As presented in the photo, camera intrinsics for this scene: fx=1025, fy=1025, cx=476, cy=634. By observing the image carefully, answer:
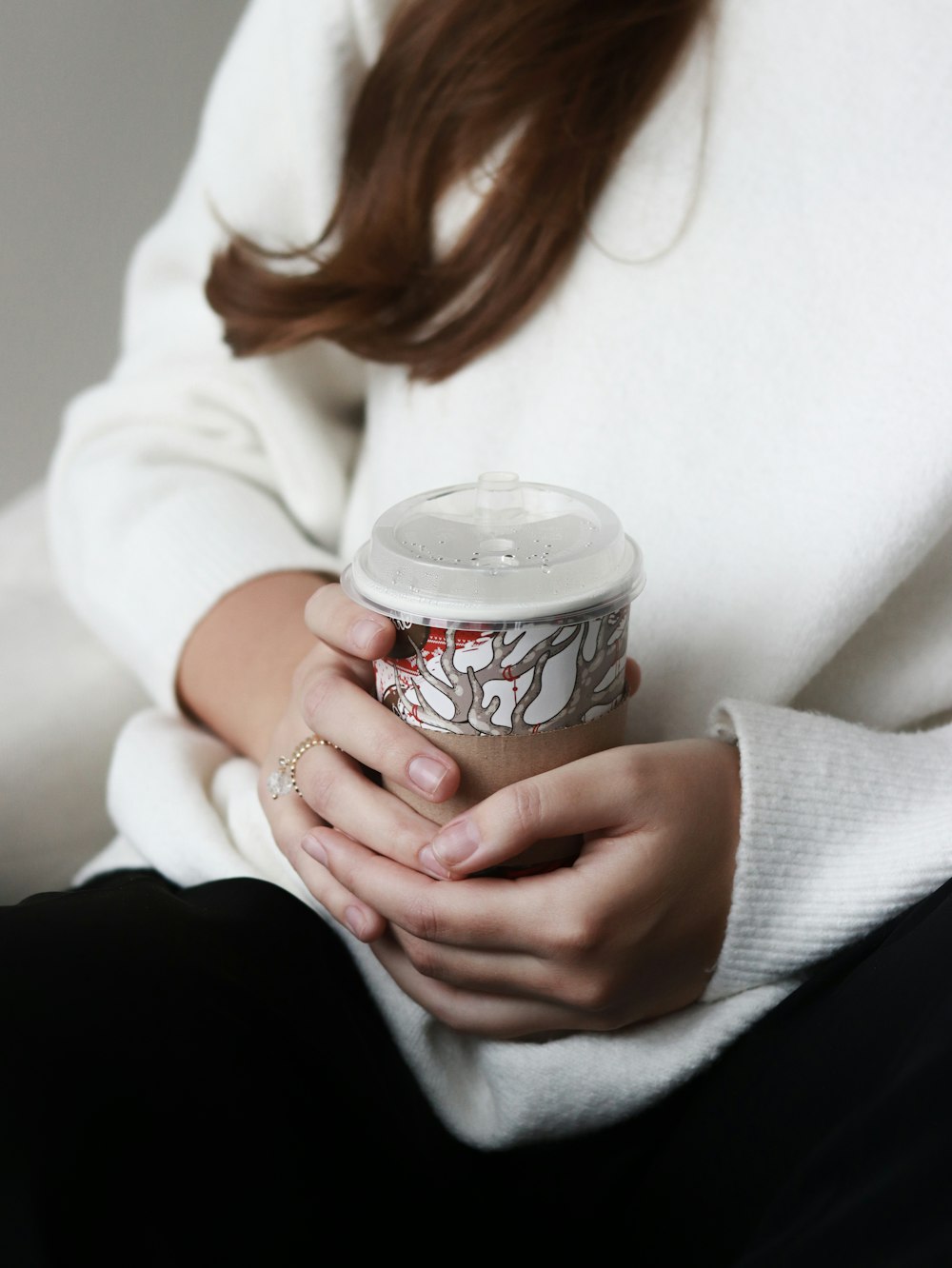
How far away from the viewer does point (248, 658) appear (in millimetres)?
808

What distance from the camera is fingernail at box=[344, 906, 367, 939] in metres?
0.58

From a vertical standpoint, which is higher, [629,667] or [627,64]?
[627,64]

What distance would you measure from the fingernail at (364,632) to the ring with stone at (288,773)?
0.46 ft

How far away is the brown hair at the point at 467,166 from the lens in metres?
0.74

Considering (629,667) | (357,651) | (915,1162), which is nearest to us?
(915,1162)

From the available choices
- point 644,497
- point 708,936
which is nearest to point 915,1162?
point 708,936

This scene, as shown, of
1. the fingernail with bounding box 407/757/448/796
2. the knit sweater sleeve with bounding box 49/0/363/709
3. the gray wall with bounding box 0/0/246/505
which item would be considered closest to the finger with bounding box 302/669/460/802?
the fingernail with bounding box 407/757/448/796

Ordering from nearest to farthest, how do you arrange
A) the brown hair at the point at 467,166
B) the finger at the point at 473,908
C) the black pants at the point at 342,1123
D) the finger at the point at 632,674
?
the black pants at the point at 342,1123 < the finger at the point at 473,908 < the finger at the point at 632,674 < the brown hair at the point at 467,166

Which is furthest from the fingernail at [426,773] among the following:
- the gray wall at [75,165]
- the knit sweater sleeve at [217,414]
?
the gray wall at [75,165]

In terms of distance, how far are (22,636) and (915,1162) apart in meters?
0.80

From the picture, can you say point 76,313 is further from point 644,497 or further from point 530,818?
point 530,818

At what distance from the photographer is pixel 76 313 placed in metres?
1.30

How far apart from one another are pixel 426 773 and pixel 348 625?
94 mm

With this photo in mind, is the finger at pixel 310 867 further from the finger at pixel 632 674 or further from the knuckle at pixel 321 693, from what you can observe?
the finger at pixel 632 674
